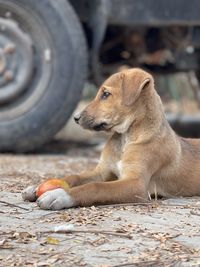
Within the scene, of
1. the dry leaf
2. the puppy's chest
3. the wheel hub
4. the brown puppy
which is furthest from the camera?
the wheel hub

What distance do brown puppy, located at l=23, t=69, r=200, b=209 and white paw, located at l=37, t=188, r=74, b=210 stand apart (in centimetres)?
59

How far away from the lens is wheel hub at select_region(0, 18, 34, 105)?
7703mm

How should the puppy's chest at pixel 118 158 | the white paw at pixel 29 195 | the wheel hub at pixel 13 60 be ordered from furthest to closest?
the wheel hub at pixel 13 60 < the puppy's chest at pixel 118 158 < the white paw at pixel 29 195

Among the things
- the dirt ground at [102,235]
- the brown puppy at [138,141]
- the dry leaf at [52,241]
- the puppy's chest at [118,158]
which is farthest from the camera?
the puppy's chest at [118,158]

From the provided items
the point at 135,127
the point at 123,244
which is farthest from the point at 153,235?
the point at 135,127

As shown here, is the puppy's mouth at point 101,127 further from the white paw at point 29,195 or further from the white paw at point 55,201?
the white paw at point 55,201

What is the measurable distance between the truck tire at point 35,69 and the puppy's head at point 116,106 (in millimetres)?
2264

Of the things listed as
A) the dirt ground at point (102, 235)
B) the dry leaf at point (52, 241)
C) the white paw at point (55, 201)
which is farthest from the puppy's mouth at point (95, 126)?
the dry leaf at point (52, 241)

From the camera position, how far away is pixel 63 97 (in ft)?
25.5

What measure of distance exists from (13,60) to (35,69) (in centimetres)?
26

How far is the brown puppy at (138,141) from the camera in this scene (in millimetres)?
Answer: 5391

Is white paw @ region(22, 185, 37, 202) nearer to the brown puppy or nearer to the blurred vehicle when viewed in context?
the brown puppy

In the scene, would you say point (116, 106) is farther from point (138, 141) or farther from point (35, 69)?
point (35, 69)

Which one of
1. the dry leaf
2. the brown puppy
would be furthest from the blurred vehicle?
the dry leaf
